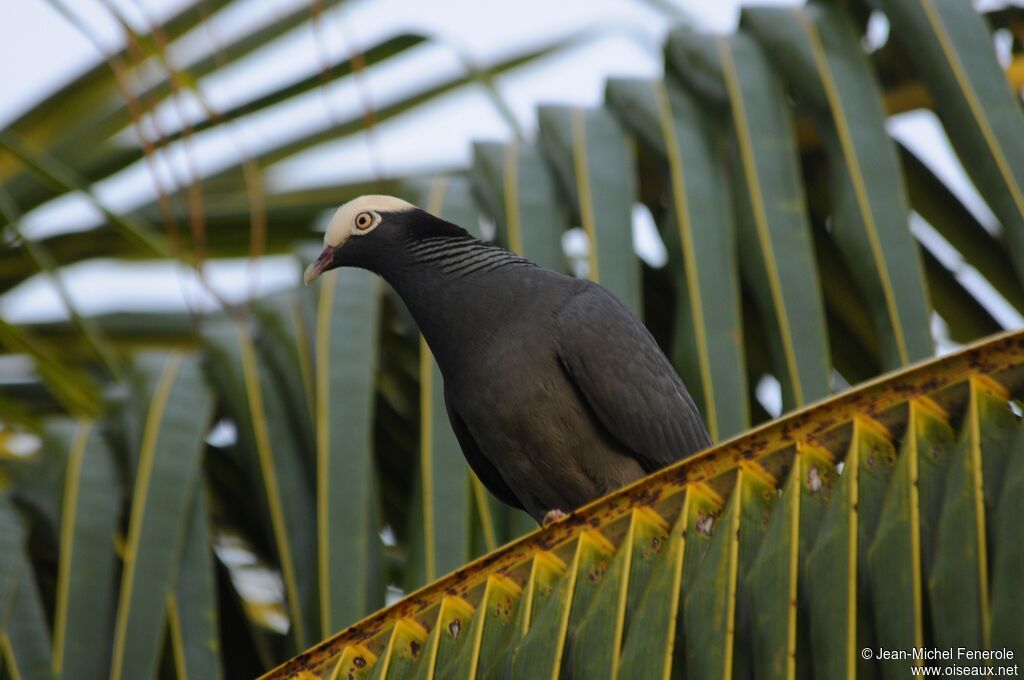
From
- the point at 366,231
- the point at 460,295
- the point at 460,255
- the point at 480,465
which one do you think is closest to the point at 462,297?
the point at 460,295

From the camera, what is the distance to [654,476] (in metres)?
2.15

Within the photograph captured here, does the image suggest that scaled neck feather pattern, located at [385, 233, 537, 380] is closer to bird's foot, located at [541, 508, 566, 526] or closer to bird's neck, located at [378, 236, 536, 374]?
bird's neck, located at [378, 236, 536, 374]

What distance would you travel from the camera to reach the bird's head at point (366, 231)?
3603 millimetres

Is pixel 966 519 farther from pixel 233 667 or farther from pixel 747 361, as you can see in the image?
pixel 233 667

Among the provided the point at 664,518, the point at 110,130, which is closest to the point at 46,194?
the point at 110,130

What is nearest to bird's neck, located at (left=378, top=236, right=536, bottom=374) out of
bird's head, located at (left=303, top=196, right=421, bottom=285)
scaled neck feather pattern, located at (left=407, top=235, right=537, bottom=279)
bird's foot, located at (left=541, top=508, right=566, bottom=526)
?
scaled neck feather pattern, located at (left=407, top=235, right=537, bottom=279)

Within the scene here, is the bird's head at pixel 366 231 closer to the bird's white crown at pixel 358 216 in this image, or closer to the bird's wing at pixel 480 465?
the bird's white crown at pixel 358 216

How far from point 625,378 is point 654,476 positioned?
146cm

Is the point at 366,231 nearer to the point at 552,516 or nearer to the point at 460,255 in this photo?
the point at 460,255

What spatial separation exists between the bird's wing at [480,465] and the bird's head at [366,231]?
1.50ft

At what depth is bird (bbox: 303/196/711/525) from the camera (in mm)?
3463

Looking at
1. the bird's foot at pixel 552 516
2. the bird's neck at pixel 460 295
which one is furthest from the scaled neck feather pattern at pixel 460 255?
the bird's foot at pixel 552 516

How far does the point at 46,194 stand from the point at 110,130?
38cm

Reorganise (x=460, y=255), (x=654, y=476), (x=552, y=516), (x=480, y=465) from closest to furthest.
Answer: (x=654, y=476), (x=552, y=516), (x=460, y=255), (x=480, y=465)
